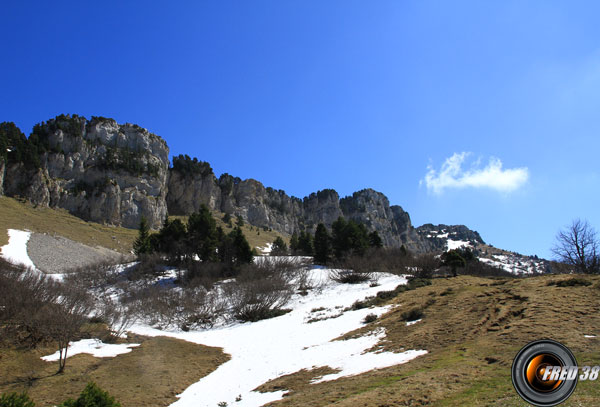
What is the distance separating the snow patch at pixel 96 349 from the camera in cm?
1761

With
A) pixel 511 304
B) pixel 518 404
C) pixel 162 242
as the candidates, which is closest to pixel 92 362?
pixel 518 404

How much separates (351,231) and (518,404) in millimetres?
52880

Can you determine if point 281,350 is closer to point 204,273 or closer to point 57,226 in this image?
point 204,273

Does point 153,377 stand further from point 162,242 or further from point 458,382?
point 162,242

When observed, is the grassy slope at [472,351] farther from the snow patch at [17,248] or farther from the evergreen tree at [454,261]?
the snow patch at [17,248]

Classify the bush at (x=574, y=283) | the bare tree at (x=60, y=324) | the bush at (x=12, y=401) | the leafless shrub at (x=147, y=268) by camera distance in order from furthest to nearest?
the leafless shrub at (x=147, y=268) < the bush at (x=574, y=283) < the bare tree at (x=60, y=324) < the bush at (x=12, y=401)

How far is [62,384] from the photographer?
13.1 m

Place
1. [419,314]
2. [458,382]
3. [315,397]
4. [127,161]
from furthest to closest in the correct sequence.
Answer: [127,161] → [419,314] → [315,397] → [458,382]

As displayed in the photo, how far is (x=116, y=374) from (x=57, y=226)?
260 ft

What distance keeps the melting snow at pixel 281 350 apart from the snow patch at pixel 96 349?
612cm

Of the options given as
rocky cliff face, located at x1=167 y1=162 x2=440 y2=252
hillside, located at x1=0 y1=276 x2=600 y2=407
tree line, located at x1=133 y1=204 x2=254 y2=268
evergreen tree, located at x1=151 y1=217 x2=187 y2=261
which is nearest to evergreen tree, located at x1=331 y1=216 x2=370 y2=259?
tree line, located at x1=133 y1=204 x2=254 y2=268

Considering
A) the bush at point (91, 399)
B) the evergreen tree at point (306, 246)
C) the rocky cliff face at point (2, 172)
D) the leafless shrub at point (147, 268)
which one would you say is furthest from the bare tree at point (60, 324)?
the rocky cliff face at point (2, 172)

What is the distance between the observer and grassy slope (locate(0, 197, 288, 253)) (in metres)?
66.8

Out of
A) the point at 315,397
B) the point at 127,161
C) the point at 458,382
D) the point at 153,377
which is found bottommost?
the point at 153,377
